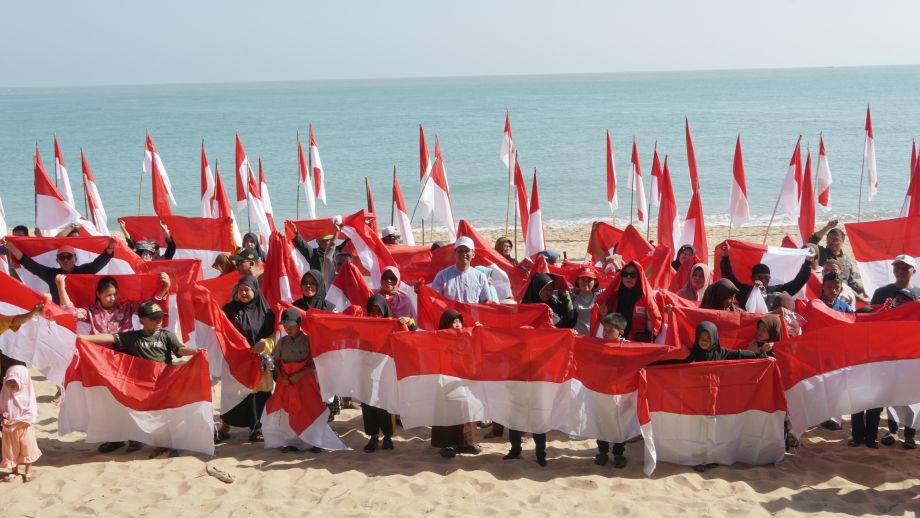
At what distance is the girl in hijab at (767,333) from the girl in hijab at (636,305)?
0.82 m

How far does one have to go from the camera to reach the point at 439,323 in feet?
26.8

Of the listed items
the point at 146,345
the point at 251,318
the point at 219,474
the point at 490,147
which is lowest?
the point at 219,474

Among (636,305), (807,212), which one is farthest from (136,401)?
(807,212)

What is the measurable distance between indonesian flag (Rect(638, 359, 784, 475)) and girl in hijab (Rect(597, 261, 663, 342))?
71 centimetres

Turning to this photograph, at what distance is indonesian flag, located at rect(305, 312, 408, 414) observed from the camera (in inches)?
313

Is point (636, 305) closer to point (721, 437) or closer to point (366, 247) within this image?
point (721, 437)

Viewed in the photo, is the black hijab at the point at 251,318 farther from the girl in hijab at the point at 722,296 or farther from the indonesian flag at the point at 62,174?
the indonesian flag at the point at 62,174

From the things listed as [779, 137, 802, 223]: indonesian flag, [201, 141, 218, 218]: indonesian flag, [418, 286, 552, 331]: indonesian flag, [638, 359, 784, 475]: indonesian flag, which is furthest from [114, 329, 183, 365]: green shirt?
[779, 137, 802, 223]: indonesian flag

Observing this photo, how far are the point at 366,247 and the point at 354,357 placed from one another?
3.67 m

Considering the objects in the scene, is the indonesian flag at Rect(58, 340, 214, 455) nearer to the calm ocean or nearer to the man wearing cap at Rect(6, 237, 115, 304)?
the man wearing cap at Rect(6, 237, 115, 304)

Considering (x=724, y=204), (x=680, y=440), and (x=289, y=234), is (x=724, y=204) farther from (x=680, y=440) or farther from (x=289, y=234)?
A: (x=680, y=440)

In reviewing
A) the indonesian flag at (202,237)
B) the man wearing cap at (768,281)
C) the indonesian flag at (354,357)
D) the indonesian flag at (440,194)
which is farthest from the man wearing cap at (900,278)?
the indonesian flag at (202,237)

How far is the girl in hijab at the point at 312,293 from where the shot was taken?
8.34 meters

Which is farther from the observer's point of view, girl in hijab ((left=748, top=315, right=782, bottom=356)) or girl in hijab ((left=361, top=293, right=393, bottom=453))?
girl in hijab ((left=361, top=293, right=393, bottom=453))
